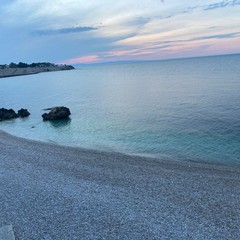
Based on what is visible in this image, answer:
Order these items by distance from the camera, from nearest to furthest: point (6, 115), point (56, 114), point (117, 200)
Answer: point (117, 200)
point (56, 114)
point (6, 115)

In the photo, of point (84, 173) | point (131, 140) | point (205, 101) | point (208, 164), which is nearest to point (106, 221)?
point (84, 173)

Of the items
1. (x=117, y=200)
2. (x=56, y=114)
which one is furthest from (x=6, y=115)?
(x=117, y=200)

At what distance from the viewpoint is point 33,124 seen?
4334 cm

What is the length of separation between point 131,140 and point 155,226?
19448mm

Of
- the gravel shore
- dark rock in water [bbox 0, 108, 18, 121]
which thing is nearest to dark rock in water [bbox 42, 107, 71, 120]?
dark rock in water [bbox 0, 108, 18, 121]

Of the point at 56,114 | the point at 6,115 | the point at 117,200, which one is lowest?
the point at 56,114

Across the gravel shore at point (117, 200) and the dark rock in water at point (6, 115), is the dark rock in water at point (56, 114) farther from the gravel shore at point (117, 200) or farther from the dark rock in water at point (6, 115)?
the gravel shore at point (117, 200)

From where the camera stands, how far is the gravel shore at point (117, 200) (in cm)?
1051

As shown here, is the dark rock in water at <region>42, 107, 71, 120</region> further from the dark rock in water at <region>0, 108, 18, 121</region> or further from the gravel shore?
the gravel shore

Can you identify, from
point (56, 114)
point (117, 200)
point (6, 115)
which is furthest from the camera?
point (6, 115)

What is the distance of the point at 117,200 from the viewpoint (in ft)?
42.6

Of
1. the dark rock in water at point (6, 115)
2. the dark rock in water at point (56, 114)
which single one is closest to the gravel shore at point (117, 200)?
the dark rock in water at point (56, 114)

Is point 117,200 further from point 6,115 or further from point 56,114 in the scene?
point 6,115

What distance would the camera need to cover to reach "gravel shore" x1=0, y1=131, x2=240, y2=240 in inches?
414
